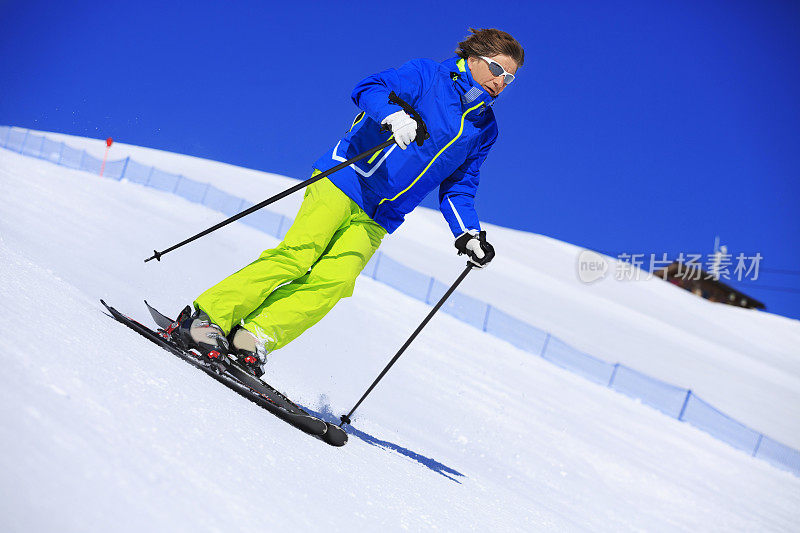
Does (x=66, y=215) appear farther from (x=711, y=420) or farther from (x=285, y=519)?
(x=711, y=420)

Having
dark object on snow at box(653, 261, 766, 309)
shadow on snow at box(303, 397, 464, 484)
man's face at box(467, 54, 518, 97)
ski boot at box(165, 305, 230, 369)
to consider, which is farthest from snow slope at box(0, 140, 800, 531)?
dark object on snow at box(653, 261, 766, 309)

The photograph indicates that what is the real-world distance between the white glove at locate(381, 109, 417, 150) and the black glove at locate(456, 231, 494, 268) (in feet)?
3.28

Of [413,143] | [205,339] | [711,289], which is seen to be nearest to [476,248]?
[413,143]

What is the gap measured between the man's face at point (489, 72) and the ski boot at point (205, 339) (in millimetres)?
1876

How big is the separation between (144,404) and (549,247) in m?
45.3

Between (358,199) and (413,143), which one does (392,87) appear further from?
(358,199)

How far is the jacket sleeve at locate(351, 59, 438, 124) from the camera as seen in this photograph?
2.99 meters

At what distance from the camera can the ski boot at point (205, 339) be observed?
2891 mm

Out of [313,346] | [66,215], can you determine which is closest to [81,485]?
[313,346]

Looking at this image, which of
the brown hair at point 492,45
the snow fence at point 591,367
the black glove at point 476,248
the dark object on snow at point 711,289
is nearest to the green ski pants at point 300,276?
the black glove at point 476,248

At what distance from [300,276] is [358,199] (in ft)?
1.67

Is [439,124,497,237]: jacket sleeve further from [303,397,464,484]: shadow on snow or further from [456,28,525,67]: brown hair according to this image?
[303,397,464,484]: shadow on snow

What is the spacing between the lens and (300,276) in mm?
3162

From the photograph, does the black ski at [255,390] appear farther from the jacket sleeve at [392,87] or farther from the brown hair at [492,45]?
the brown hair at [492,45]
